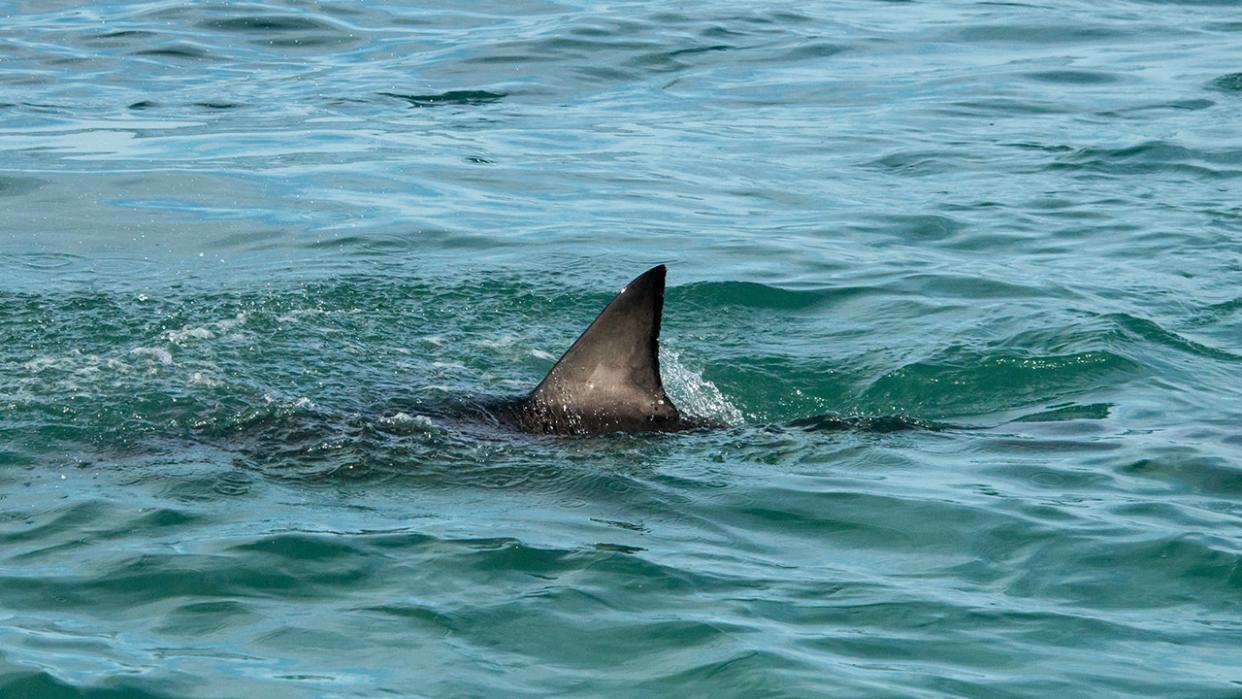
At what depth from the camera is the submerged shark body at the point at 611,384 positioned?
658 cm

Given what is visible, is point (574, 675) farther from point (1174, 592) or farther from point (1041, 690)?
point (1174, 592)

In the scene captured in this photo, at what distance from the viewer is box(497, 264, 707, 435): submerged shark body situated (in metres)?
6.58

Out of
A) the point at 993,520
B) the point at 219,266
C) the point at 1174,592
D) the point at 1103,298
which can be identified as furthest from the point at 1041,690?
the point at 219,266

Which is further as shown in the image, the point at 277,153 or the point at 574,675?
the point at 277,153

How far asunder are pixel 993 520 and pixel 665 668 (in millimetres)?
1878

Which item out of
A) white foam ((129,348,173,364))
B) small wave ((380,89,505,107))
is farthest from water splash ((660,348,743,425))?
small wave ((380,89,505,107))

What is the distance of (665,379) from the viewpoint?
27.0 ft

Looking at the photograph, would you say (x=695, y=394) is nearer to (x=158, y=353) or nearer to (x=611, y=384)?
(x=611, y=384)

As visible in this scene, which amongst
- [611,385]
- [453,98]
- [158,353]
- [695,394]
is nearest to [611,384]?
[611,385]

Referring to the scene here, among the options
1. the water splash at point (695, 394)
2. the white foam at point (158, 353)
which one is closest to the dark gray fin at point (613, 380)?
the water splash at point (695, 394)

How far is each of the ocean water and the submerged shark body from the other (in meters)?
0.17

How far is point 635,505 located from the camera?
6.26 meters

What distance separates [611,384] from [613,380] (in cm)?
2

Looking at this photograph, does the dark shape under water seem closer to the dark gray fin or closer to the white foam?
the dark gray fin
